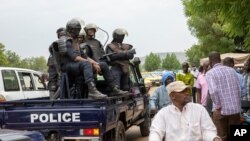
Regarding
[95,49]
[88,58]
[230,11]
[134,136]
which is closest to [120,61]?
[95,49]

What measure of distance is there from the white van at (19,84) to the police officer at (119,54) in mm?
2039

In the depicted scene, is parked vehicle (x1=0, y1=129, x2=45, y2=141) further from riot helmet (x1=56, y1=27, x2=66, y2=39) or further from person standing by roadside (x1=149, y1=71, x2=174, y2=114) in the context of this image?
riot helmet (x1=56, y1=27, x2=66, y2=39)

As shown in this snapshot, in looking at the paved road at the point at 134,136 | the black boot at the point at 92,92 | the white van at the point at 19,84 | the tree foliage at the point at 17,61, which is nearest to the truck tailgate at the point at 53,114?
the black boot at the point at 92,92

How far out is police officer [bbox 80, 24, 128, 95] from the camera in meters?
8.47

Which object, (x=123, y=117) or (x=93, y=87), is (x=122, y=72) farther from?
(x=93, y=87)

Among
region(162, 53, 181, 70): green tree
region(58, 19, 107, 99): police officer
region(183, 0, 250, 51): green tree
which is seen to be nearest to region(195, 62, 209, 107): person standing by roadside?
region(183, 0, 250, 51): green tree

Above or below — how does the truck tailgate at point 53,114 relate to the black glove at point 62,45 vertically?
below

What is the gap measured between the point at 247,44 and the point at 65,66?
3102mm

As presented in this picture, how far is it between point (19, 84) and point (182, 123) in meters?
8.14

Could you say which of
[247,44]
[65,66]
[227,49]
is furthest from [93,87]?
[227,49]

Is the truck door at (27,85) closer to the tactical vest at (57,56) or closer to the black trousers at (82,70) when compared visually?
the tactical vest at (57,56)

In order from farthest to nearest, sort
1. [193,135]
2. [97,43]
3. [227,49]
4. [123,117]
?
[227,49] < [97,43] < [123,117] < [193,135]

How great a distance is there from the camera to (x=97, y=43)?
29.8 ft

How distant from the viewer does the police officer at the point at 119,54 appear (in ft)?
30.1
